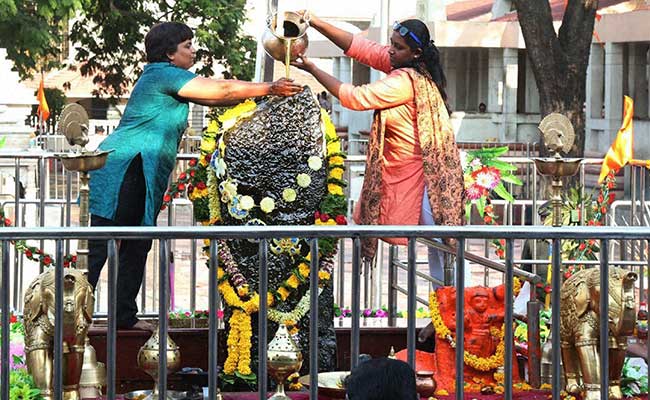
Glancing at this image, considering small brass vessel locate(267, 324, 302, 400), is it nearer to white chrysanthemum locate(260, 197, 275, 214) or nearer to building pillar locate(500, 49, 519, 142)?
white chrysanthemum locate(260, 197, 275, 214)

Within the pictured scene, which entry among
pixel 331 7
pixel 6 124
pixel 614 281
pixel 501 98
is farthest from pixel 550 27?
pixel 331 7

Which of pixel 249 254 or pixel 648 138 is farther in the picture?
pixel 648 138

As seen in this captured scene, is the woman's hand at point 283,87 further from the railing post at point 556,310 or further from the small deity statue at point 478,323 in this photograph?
the railing post at point 556,310

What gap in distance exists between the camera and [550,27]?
15516 millimetres

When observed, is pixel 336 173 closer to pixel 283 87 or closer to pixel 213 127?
pixel 283 87

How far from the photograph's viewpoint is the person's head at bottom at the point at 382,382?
4406mm

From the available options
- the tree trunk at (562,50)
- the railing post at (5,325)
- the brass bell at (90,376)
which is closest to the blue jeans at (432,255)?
the brass bell at (90,376)

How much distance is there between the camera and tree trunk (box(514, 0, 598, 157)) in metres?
15.5

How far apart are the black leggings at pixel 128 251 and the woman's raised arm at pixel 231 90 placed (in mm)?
506

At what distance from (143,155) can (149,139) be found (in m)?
0.09

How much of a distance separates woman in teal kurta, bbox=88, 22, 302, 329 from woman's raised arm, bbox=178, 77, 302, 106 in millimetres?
149

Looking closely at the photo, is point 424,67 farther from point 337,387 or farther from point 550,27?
point 550,27

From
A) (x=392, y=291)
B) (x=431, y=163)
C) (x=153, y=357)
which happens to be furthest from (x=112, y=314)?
(x=392, y=291)

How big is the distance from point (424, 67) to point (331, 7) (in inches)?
1725
